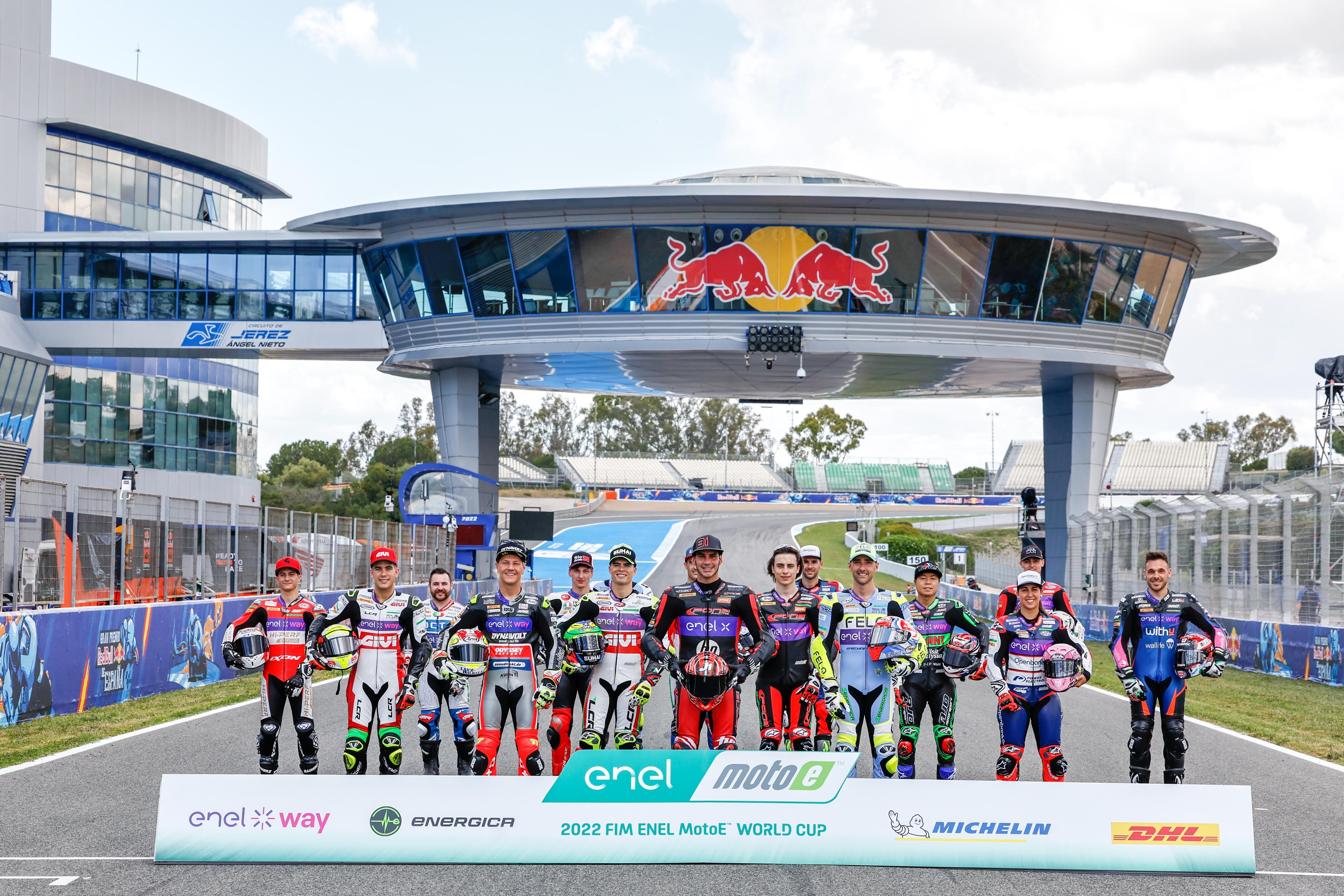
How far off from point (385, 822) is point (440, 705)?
2.97m

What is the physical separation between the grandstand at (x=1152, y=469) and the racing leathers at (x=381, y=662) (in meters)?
104

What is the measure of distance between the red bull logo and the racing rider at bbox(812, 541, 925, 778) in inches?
873

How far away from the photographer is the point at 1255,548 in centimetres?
2275

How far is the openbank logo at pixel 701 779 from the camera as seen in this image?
8258mm

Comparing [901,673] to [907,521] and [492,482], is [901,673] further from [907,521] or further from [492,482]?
[907,521]

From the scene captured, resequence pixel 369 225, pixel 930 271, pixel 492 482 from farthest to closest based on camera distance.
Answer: pixel 492 482, pixel 369 225, pixel 930 271

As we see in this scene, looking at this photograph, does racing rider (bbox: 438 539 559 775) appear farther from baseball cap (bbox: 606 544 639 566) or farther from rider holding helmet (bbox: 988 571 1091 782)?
rider holding helmet (bbox: 988 571 1091 782)

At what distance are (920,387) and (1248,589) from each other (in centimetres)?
2058

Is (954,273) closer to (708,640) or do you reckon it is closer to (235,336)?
(235,336)

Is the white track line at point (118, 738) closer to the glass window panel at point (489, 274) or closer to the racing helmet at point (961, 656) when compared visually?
the racing helmet at point (961, 656)

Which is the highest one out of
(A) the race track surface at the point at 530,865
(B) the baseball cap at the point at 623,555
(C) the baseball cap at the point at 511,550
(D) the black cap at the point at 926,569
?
(C) the baseball cap at the point at 511,550

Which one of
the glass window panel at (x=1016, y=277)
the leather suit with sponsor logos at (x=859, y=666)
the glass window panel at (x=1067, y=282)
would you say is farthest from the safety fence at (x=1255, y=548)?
the leather suit with sponsor logos at (x=859, y=666)

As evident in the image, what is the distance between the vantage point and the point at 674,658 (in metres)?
9.98

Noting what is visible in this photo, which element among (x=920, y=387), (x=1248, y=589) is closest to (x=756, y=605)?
(x=1248, y=589)
